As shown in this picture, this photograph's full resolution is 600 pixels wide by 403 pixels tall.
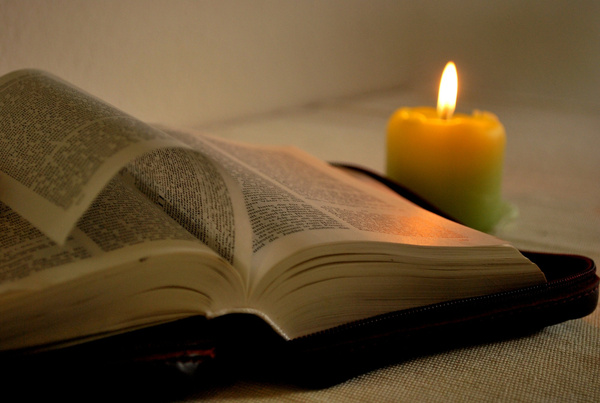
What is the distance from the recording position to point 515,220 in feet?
2.72

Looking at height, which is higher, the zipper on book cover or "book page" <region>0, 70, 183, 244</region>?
"book page" <region>0, 70, 183, 244</region>

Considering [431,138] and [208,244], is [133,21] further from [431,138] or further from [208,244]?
[208,244]

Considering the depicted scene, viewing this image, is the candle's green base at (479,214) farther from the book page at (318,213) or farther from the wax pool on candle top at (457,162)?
the book page at (318,213)

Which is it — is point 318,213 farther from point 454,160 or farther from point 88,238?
point 454,160

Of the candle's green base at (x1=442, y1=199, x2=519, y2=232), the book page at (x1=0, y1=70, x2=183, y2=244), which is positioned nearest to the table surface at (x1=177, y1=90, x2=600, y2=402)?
the candle's green base at (x1=442, y1=199, x2=519, y2=232)

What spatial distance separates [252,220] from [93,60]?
81 cm

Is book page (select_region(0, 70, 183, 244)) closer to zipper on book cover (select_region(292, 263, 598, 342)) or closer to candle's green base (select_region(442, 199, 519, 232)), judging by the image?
zipper on book cover (select_region(292, 263, 598, 342))

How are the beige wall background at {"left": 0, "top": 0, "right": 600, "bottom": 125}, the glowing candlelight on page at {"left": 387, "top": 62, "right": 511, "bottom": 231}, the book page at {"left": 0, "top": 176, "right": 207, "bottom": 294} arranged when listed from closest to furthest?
the book page at {"left": 0, "top": 176, "right": 207, "bottom": 294} → the glowing candlelight on page at {"left": 387, "top": 62, "right": 511, "bottom": 231} → the beige wall background at {"left": 0, "top": 0, "right": 600, "bottom": 125}

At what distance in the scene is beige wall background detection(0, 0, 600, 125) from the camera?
1.09 m

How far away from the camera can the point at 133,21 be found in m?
1.18

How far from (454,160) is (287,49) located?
1008 millimetres

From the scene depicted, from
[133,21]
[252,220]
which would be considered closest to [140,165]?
[252,220]

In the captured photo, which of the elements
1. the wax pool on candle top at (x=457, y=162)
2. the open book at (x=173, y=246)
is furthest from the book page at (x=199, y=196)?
the wax pool on candle top at (x=457, y=162)

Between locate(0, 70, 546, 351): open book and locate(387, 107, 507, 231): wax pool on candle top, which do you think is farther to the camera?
locate(387, 107, 507, 231): wax pool on candle top
